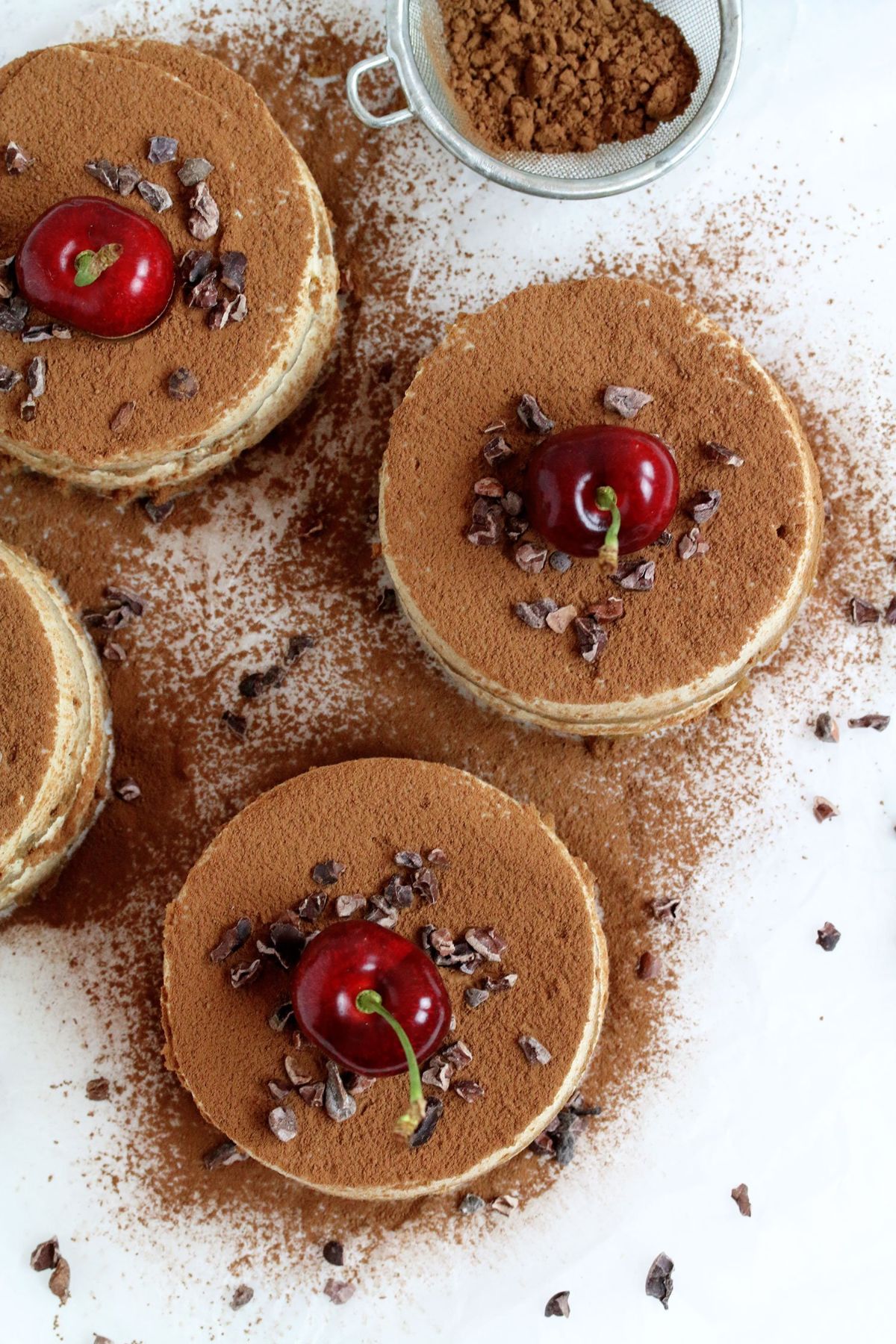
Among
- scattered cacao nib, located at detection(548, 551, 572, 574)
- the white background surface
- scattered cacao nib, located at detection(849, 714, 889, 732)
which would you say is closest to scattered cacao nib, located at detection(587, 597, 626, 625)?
scattered cacao nib, located at detection(548, 551, 572, 574)

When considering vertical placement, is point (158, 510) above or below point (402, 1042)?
above

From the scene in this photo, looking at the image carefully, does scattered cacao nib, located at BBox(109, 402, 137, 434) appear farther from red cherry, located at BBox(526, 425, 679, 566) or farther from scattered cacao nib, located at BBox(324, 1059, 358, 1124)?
scattered cacao nib, located at BBox(324, 1059, 358, 1124)

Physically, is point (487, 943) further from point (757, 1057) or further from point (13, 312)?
point (13, 312)

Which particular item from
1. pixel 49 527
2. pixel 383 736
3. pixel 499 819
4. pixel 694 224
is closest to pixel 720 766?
pixel 499 819

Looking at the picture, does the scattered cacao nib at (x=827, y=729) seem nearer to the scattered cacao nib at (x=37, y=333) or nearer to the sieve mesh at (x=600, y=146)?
the sieve mesh at (x=600, y=146)

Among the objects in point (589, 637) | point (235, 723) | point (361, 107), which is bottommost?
point (235, 723)

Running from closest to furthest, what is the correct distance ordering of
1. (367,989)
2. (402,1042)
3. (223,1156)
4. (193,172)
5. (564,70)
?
(402,1042) → (367,989) → (193,172) → (564,70) → (223,1156)

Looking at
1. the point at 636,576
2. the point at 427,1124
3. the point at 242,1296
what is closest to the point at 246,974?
the point at 427,1124
